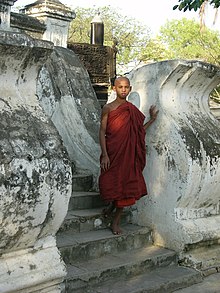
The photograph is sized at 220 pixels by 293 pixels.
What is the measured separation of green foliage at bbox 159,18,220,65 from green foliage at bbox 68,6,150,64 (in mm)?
1555

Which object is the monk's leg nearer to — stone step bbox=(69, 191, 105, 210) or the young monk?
the young monk

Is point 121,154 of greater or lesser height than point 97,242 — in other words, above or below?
above

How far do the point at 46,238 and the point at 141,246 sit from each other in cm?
146

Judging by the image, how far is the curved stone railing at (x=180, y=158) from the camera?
416 cm

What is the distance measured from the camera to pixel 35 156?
2756mm

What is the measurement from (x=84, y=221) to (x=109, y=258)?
0.43 meters

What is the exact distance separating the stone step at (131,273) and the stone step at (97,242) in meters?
0.05

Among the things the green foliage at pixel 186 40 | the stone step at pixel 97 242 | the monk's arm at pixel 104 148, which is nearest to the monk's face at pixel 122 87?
the monk's arm at pixel 104 148

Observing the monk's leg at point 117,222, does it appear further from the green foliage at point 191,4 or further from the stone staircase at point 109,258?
the green foliage at point 191,4

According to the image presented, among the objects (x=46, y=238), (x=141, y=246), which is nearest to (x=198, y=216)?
(x=141, y=246)

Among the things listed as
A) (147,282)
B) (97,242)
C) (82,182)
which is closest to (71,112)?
(82,182)

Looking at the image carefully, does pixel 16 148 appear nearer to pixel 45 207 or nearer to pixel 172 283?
pixel 45 207

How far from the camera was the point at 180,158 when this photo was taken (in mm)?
4152

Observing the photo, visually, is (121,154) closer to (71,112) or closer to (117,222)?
(117,222)
